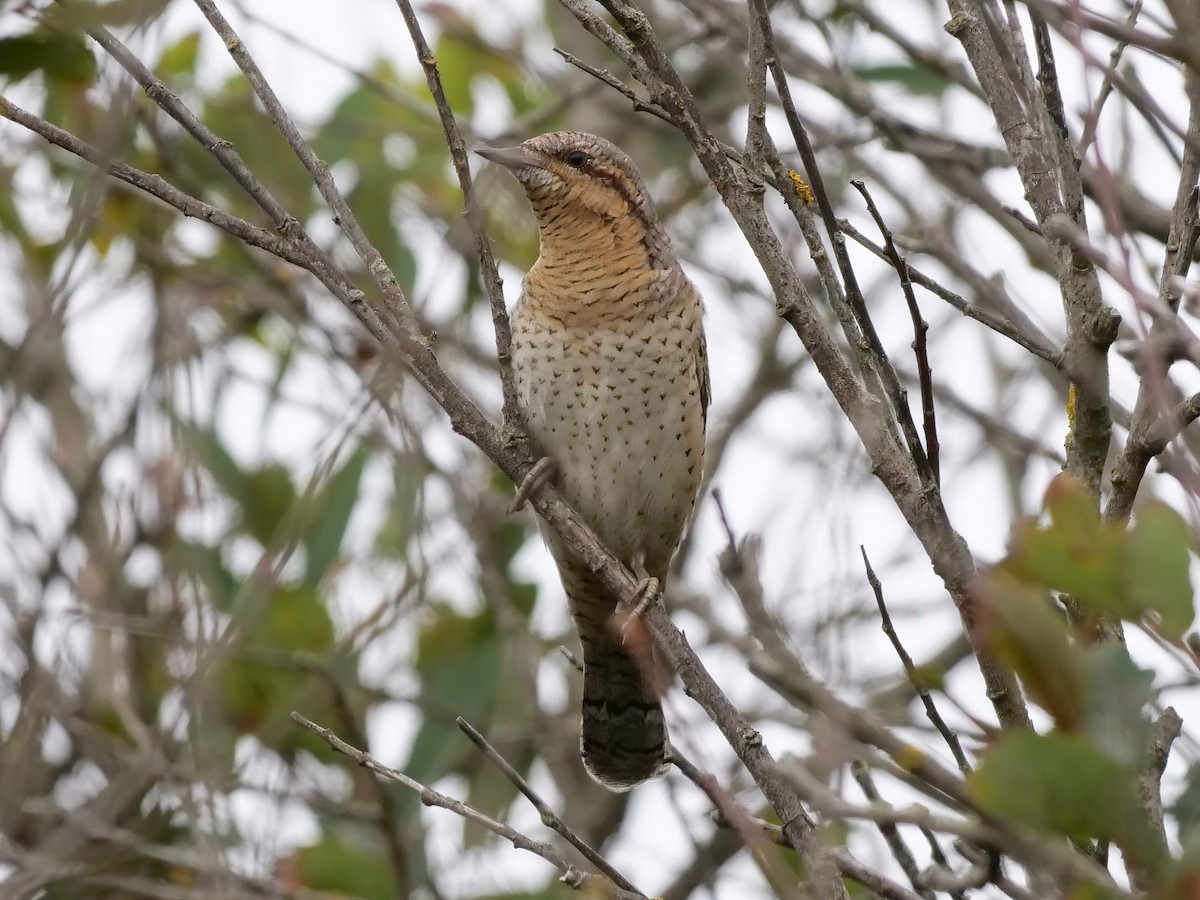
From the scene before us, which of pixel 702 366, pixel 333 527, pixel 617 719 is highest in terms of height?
pixel 702 366

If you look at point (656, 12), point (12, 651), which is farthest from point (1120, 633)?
point (656, 12)

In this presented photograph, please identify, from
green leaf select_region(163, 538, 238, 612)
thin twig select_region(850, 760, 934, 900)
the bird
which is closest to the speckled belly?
the bird

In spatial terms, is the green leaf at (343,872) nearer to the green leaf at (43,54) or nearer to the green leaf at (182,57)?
the green leaf at (43,54)

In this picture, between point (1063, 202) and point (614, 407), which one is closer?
point (1063, 202)

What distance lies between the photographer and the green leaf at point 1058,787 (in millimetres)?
1348

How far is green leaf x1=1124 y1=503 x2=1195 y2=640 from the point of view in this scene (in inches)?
53.7

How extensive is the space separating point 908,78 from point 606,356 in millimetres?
1956

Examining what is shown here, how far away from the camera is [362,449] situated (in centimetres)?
482

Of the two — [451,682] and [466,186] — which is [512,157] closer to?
[466,186]

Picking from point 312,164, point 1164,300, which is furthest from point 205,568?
point 1164,300

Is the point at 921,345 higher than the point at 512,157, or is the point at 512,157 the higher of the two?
the point at 512,157

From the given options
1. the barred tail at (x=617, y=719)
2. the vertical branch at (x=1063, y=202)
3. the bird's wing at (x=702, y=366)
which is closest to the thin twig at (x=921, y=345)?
the vertical branch at (x=1063, y=202)

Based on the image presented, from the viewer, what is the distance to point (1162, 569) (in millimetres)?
1378

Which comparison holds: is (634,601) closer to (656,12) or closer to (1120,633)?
(1120,633)
